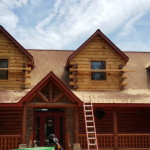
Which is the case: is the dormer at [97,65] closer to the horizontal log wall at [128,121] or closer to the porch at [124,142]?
the horizontal log wall at [128,121]

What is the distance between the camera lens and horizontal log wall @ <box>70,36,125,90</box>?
18469 millimetres

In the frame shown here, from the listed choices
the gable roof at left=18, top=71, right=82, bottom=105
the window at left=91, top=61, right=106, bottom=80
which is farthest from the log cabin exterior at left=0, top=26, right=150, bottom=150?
the gable roof at left=18, top=71, right=82, bottom=105

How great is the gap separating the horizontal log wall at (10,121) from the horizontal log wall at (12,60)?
4.81ft

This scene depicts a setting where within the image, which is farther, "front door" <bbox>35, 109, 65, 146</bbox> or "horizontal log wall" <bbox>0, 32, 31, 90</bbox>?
"front door" <bbox>35, 109, 65, 146</bbox>

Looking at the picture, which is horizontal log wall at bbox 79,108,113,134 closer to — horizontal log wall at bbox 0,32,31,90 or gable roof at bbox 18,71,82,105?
gable roof at bbox 18,71,82,105

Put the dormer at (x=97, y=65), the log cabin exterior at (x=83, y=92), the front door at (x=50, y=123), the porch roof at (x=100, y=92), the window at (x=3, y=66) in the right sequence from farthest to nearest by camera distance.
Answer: the dormer at (x=97, y=65), the front door at (x=50, y=123), the window at (x=3, y=66), the log cabin exterior at (x=83, y=92), the porch roof at (x=100, y=92)

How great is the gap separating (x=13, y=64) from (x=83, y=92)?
492 centimetres

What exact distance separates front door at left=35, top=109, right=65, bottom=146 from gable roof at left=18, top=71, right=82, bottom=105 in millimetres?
3461

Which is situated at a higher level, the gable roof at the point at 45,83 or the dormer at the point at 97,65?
the dormer at the point at 97,65

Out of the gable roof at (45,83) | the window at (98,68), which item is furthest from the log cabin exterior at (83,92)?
Result: the gable roof at (45,83)

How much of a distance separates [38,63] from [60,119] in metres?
4.57

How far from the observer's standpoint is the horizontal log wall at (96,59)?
727 inches

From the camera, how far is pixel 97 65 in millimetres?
19031

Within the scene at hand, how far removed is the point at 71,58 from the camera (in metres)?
18.6
